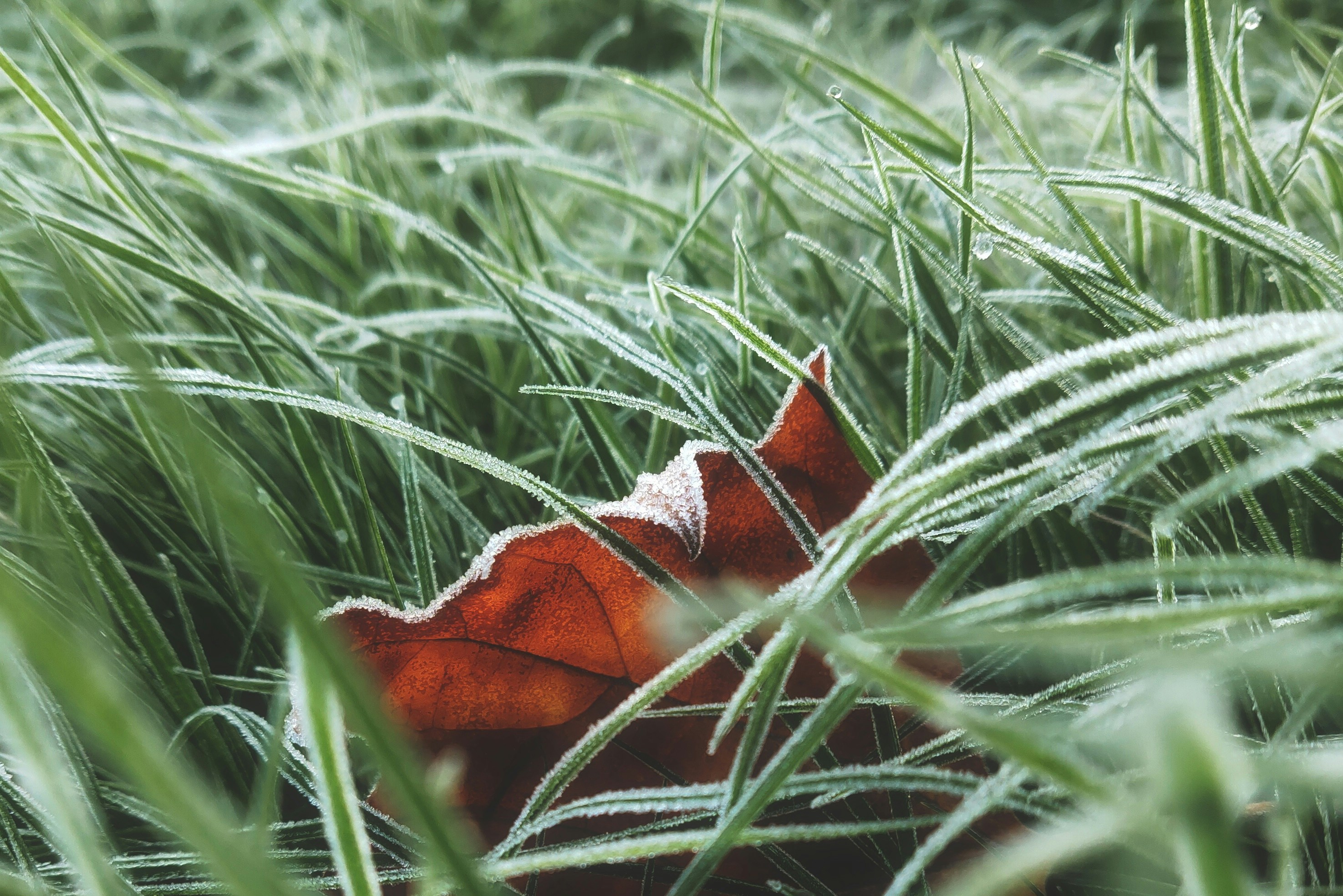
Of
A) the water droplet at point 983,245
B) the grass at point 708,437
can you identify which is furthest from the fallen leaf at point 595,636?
the water droplet at point 983,245

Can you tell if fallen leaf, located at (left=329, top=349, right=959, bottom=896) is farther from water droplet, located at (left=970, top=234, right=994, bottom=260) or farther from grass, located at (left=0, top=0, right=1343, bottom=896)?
water droplet, located at (left=970, top=234, right=994, bottom=260)

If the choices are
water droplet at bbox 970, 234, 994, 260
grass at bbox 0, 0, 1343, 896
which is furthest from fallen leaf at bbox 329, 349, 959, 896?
water droplet at bbox 970, 234, 994, 260

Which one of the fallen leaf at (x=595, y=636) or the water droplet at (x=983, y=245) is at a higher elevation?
the water droplet at (x=983, y=245)

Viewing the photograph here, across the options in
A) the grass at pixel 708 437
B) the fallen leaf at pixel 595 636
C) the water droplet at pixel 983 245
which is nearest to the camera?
the grass at pixel 708 437

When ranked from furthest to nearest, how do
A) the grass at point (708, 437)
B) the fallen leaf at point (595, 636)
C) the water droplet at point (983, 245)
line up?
1. the water droplet at point (983, 245)
2. the fallen leaf at point (595, 636)
3. the grass at point (708, 437)

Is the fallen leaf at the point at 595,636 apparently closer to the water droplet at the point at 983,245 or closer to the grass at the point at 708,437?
the grass at the point at 708,437

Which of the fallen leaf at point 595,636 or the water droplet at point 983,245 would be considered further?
the water droplet at point 983,245

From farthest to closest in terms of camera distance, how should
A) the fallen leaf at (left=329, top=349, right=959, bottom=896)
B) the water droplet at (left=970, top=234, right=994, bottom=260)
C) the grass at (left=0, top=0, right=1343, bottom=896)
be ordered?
the water droplet at (left=970, top=234, right=994, bottom=260) < the fallen leaf at (left=329, top=349, right=959, bottom=896) < the grass at (left=0, top=0, right=1343, bottom=896)
